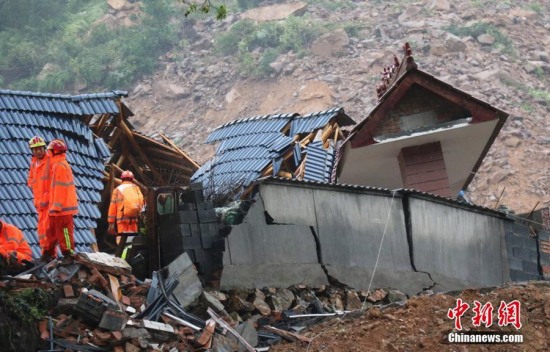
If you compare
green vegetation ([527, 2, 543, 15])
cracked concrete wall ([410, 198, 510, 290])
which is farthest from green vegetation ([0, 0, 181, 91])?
cracked concrete wall ([410, 198, 510, 290])

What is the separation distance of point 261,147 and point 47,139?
13.8ft

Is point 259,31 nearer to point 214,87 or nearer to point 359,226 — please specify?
point 214,87

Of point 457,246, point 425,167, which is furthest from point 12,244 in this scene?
point 425,167

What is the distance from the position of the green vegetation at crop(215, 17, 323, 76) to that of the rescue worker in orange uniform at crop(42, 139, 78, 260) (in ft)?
139

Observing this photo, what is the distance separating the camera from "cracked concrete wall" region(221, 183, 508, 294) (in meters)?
12.9

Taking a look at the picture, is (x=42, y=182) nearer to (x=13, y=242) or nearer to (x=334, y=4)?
(x=13, y=242)

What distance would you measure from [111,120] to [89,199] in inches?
144

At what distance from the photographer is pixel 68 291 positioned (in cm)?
1056

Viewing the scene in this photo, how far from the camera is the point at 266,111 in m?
51.3

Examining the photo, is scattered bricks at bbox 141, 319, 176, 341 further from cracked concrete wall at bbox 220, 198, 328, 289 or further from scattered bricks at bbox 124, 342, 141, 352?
cracked concrete wall at bbox 220, 198, 328, 289

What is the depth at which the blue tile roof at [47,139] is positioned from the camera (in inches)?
622

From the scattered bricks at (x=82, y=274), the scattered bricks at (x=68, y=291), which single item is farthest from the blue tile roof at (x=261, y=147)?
the scattered bricks at (x=68, y=291)

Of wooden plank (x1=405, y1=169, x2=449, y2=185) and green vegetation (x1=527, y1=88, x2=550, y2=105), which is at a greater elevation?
green vegetation (x1=527, y1=88, x2=550, y2=105)

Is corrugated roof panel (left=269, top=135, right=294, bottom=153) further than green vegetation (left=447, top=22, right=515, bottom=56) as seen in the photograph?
No
